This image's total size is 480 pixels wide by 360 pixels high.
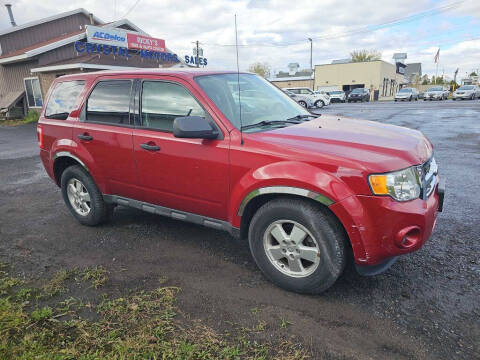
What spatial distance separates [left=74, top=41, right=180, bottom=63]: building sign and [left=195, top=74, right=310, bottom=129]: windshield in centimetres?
1742

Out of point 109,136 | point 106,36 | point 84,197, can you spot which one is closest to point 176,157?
point 109,136

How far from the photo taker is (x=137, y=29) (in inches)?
957

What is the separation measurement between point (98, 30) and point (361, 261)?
67.8 ft

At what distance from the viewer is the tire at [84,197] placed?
4.24m

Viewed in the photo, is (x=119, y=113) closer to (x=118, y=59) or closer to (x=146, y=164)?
(x=146, y=164)

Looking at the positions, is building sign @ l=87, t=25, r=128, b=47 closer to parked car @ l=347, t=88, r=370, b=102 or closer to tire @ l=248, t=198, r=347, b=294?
tire @ l=248, t=198, r=347, b=294

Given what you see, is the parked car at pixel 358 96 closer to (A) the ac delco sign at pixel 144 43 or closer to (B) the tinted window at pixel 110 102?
(A) the ac delco sign at pixel 144 43

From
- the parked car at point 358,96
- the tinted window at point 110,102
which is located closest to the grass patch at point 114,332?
the tinted window at point 110,102

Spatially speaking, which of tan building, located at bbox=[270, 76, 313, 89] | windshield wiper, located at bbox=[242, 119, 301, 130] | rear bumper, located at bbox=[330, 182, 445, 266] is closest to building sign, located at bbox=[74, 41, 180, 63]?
windshield wiper, located at bbox=[242, 119, 301, 130]

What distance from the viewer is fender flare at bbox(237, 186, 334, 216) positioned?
8.54 feet

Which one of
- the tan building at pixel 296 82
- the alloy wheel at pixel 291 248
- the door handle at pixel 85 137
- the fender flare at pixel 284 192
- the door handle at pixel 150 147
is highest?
the tan building at pixel 296 82

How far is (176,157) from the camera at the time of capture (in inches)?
131

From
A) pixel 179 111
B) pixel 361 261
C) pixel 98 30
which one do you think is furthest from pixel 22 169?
pixel 98 30

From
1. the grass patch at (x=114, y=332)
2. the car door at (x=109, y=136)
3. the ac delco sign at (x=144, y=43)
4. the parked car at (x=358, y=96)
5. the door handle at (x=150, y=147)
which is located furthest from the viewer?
the parked car at (x=358, y=96)
